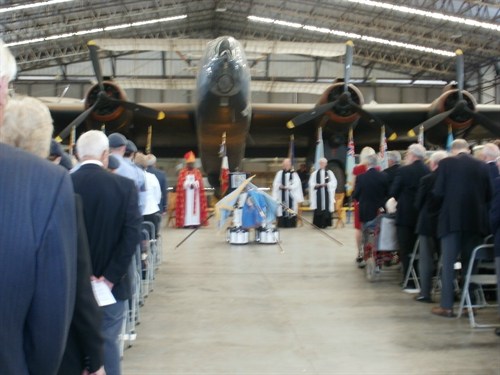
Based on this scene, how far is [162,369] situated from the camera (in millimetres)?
4434

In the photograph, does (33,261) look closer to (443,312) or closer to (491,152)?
(443,312)

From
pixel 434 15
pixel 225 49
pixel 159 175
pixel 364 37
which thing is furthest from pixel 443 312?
pixel 364 37

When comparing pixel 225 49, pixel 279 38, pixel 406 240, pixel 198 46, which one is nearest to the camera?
pixel 406 240

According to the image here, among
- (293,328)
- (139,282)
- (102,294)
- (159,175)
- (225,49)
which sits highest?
(225,49)

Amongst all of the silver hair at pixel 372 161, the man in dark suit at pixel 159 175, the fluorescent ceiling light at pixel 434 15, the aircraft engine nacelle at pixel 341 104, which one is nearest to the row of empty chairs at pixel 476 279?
the silver hair at pixel 372 161

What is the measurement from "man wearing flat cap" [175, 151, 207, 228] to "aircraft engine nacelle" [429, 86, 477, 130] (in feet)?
23.6

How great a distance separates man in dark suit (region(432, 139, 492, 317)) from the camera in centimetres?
587

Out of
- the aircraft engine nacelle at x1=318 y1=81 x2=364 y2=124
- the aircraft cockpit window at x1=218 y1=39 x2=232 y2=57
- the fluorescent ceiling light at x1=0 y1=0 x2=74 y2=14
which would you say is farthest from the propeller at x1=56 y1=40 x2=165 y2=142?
the fluorescent ceiling light at x1=0 y1=0 x2=74 y2=14

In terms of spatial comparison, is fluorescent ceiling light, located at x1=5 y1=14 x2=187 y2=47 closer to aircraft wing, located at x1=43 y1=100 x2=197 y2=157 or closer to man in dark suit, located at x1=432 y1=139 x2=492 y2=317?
aircraft wing, located at x1=43 y1=100 x2=197 y2=157

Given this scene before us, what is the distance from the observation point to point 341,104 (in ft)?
52.8

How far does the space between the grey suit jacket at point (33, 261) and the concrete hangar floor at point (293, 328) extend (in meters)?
3.12

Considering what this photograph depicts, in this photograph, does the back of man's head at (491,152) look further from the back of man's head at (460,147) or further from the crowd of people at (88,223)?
the back of man's head at (460,147)

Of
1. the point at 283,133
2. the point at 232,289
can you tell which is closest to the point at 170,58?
the point at 283,133

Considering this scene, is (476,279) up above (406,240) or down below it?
below
